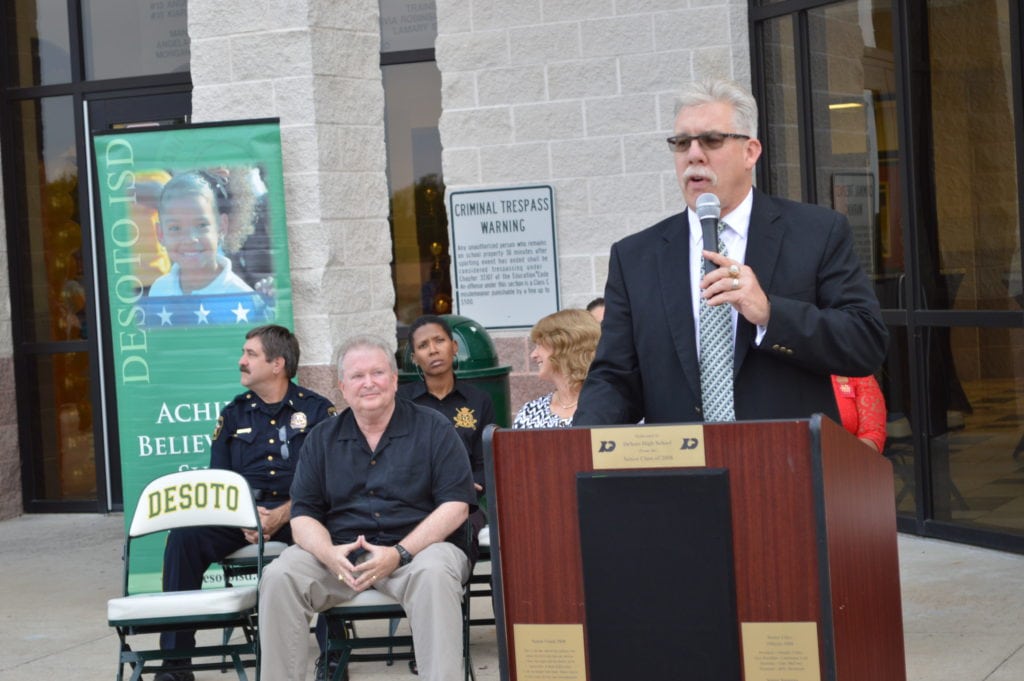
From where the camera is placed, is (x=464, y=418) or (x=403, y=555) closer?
(x=403, y=555)

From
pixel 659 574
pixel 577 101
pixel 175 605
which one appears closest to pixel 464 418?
pixel 175 605

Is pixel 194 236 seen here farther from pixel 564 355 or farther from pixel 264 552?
pixel 564 355

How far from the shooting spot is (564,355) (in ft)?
19.7

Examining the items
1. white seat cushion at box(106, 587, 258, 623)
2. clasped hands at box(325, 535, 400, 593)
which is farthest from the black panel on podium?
white seat cushion at box(106, 587, 258, 623)

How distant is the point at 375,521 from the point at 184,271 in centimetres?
270

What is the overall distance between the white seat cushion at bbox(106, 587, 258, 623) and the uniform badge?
4.85ft

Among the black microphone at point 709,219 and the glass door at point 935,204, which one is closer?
the black microphone at point 709,219

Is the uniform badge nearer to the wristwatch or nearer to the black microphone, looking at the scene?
the wristwatch

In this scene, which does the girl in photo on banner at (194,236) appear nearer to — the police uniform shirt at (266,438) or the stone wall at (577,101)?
the police uniform shirt at (266,438)

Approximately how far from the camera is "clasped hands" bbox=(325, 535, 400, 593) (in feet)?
16.3

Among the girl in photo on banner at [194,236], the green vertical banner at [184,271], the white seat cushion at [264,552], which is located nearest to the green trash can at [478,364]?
the green vertical banner at [184,271]

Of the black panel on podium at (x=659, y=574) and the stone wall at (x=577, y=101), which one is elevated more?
the stone wall at (x=577, y=101)

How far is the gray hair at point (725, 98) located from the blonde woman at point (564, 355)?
314cm

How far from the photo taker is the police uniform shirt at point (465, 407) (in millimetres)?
6312
